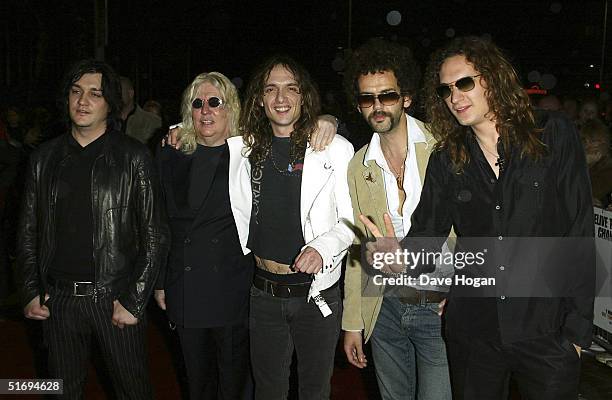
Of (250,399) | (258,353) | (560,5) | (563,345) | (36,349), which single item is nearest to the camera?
(563,345)

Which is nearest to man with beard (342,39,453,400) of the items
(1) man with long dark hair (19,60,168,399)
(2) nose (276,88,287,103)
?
(2) nose (276,88,287,103)

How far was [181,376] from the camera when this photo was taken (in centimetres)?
511

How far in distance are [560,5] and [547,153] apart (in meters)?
48.6

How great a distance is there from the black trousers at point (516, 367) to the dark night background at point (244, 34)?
10.8m

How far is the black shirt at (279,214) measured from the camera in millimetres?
3330

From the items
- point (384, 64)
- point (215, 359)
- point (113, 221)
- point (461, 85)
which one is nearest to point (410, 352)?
point (215, 359)

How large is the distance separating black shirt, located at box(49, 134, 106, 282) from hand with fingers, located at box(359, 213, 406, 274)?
5.03ft

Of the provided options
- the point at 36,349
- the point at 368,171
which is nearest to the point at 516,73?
the point at 368,171

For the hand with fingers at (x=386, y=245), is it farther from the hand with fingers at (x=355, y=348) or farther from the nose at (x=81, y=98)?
the nose at (x=81, y=98)

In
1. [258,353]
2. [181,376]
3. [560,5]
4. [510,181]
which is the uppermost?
[560,5]

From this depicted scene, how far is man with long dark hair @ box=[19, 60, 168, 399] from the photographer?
3.33 meters

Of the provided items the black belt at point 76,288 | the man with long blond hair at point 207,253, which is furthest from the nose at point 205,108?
the black belt at point 76,288

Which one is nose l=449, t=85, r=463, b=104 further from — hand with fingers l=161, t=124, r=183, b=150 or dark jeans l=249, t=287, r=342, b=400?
hand with fingers l=161, t=124, r=183, b=150

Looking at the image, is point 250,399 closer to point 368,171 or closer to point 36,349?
point 368,171
